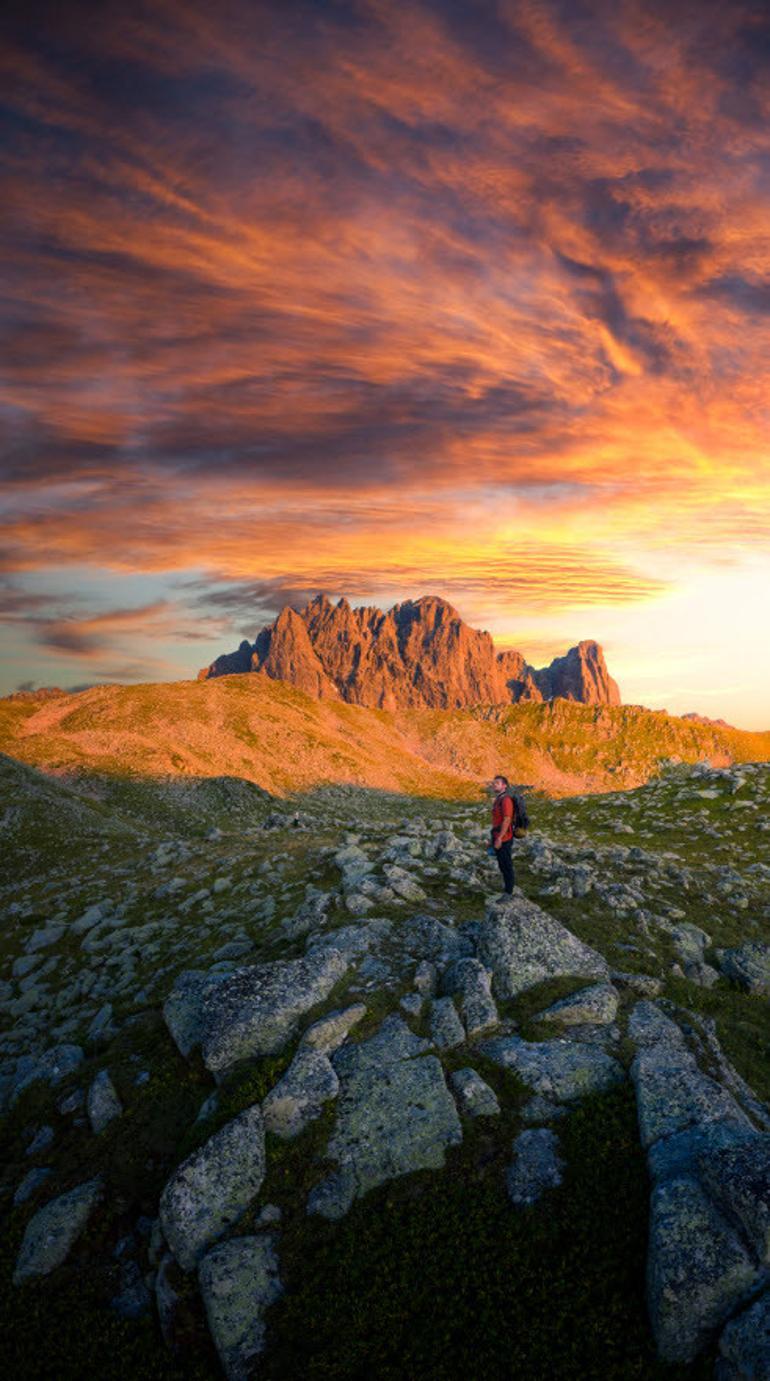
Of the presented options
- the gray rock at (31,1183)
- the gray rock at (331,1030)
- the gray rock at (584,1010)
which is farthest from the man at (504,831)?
the gray rock at (31,1183)

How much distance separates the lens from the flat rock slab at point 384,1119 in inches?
363

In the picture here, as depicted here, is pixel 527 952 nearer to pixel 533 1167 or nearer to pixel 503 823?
pixel 533 1167

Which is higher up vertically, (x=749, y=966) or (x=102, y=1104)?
(x=749, y=966)

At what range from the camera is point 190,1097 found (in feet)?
36.3

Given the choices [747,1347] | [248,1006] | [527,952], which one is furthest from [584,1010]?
[248,1006]

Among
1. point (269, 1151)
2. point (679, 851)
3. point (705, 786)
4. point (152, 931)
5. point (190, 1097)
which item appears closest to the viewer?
point (269, 1151)

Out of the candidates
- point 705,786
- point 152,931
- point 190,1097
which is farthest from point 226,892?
point 705,786

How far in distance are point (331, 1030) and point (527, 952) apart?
456 cm

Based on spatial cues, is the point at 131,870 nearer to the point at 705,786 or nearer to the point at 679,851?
the point at 679,851

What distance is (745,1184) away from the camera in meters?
7.54

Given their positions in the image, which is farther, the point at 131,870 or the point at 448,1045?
the point at 131,870

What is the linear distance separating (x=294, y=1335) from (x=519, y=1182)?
132 inches

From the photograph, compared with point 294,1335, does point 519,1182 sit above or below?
above

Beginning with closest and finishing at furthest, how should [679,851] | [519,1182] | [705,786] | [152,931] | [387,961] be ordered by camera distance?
[519,1182], [387,961], [152,931], [679,851], [705,786]
